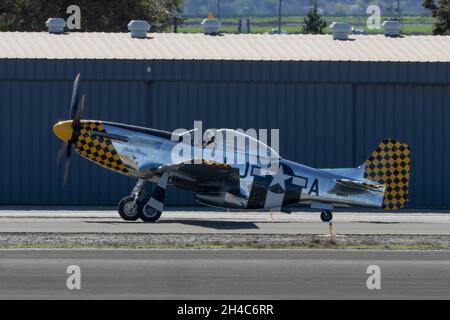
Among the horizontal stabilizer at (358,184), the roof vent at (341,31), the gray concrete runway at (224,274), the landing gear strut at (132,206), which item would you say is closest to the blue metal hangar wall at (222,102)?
the roof vent at (341,31)

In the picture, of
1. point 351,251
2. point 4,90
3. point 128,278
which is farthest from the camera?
point 4,90

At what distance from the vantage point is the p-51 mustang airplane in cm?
2394

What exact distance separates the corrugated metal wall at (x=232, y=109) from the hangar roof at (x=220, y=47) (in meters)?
0.41

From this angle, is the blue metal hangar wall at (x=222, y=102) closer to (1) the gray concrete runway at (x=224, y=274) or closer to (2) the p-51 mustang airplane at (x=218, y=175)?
(2) the p-51 mustang airplane at (x=218, y=175)

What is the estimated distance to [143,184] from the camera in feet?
79.6

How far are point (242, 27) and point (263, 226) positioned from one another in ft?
198

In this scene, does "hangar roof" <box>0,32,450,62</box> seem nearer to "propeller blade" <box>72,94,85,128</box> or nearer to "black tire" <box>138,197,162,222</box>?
"propeller blade" <box>72,94,85,128</box>

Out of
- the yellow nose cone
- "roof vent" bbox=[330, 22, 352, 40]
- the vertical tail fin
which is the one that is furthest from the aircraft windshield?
"roof vent" bbox=[330, 22, 352, 40]

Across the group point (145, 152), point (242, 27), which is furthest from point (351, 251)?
point (242, 27)

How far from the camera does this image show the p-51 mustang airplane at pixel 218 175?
23.9 metres

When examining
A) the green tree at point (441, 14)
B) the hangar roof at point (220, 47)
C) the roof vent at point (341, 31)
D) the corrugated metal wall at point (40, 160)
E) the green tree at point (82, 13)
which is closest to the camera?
the corrugated metal wall at point (40, 160)

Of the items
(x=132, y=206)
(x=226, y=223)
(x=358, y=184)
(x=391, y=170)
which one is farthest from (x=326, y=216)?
(x=132, y=206)

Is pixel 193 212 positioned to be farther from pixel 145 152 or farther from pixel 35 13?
pixel 35 13
